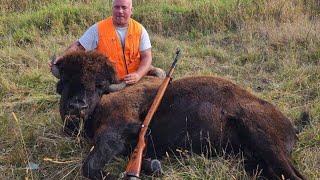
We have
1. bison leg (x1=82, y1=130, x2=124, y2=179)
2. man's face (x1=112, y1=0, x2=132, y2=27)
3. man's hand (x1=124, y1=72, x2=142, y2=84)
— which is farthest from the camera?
man's face (x1=112, y1=0, x2=132, y2=27)

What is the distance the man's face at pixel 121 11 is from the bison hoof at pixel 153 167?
7.63ft

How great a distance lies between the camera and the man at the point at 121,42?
634 cm

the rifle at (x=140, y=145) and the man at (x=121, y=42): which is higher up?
the man at (x=121, y=42)

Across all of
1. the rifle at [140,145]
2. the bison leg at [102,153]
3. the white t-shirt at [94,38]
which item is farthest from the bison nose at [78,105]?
the white t-shirt at [94,38]

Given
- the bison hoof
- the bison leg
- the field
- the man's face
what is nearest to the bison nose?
the bison leg

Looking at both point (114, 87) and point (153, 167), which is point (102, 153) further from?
point (114, 87)

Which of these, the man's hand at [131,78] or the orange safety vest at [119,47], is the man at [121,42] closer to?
the orange safety vest at [119,47]

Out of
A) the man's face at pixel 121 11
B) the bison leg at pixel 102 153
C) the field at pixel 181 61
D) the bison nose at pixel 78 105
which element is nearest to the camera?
the bison leg at pixel 102 153

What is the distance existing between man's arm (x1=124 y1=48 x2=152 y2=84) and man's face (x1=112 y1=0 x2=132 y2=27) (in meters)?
0.48

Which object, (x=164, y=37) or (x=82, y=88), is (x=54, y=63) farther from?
(x=164, y=37)

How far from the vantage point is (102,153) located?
185 inches

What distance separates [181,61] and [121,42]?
219cm

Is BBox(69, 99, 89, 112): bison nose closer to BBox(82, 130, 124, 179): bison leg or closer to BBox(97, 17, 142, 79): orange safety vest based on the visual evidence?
BBox(82, 130, 124, 179): bison leg

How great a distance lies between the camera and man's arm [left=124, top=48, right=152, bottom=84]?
5.50 meters
